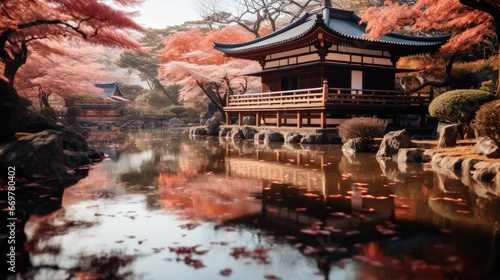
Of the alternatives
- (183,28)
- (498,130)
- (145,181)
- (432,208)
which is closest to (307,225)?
(432,208)

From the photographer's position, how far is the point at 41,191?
7.39 meters

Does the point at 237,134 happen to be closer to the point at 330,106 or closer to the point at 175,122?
the point at 330,106

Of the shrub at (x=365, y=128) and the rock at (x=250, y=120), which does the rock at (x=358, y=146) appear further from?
the rock at (x=250, y=120)

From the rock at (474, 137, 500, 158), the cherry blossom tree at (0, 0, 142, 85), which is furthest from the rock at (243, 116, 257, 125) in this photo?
the rock at (474, 137, 500, 158)

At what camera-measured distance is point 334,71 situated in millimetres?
23094

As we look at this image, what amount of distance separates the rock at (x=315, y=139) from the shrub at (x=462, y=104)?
19.5 feet

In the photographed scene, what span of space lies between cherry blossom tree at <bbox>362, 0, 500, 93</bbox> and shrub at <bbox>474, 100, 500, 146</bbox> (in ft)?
12.6

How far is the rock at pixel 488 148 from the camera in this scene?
31.5ft

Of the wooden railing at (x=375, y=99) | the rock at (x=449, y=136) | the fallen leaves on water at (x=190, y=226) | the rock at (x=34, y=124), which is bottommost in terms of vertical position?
the fallen leaves on water at (x=190, y=226)

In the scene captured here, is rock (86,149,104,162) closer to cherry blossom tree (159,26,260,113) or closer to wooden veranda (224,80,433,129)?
wooden veranda (224,80,433,129)

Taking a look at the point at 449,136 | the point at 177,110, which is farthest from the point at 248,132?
the point at 177,110

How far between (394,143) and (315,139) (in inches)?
251

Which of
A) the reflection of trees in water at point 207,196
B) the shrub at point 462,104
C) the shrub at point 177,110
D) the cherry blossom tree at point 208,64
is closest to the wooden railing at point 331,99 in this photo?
the cherry blossom tree at point 208,64

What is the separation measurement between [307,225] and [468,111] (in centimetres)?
1151
